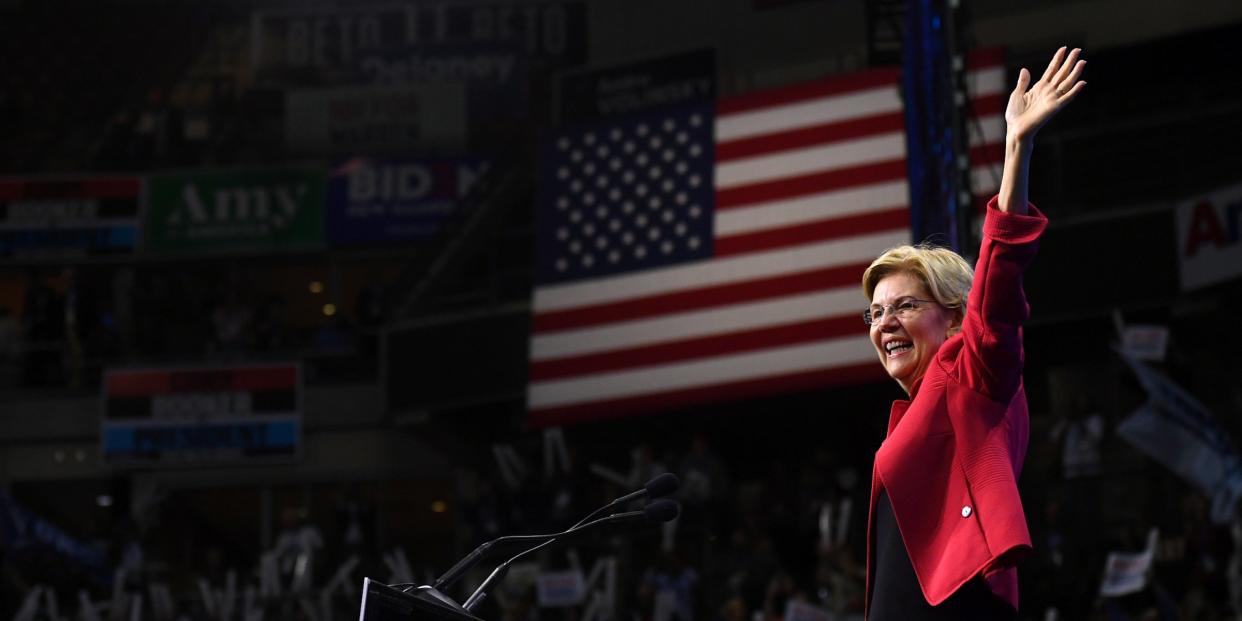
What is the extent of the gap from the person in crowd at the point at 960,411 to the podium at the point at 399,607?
74 cm

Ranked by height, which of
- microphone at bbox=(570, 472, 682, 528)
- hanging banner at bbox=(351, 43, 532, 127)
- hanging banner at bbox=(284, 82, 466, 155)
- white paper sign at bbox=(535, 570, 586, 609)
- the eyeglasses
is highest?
hanging banner at bbox=(351, 43, 532, 127)

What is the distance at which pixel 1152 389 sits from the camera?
12.2 meters

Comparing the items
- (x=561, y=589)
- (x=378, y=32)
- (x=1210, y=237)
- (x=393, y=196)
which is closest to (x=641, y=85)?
(x=393, y=196)

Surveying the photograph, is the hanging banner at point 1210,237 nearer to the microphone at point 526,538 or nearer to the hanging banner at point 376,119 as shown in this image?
the hanging banner at point 376,119

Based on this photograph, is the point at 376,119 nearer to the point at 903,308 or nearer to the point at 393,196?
the point at 393,196

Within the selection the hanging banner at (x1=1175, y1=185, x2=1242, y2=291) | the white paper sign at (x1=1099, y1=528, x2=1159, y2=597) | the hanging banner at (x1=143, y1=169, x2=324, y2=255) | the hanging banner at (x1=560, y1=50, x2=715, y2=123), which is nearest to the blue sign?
the hanging banner at (x1=143, y1=169, x2=324, y2=255)

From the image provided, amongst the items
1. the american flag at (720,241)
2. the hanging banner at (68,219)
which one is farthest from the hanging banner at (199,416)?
the american flag at (720,241)

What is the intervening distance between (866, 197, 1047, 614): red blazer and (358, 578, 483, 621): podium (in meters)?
0.75

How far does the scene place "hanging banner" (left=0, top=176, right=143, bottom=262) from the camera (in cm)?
2347

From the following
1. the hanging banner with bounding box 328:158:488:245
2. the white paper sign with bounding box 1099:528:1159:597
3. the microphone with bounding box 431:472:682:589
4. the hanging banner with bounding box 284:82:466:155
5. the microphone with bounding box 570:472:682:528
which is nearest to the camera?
the microphone with bounding box 431:472:682:589

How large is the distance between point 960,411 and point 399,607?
977 millimetres

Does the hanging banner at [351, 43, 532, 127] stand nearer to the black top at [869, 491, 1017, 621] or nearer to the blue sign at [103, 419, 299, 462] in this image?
the blue sign at [103, 419, 299, 462]

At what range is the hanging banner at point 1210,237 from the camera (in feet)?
51.9

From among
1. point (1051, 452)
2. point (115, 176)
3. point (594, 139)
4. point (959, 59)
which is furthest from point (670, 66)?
point (959, 59)
